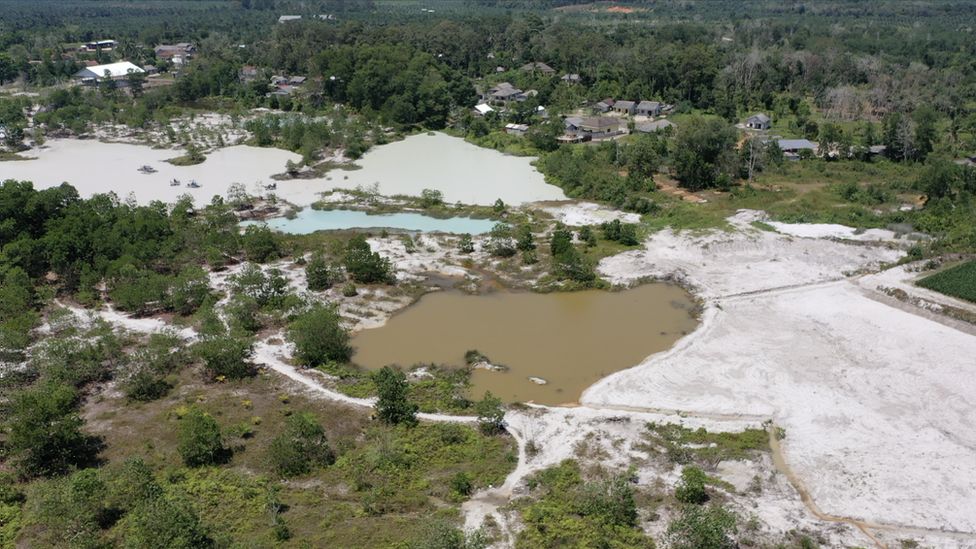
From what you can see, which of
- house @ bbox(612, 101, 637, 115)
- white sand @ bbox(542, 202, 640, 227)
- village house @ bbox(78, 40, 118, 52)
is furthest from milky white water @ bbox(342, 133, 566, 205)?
village house @ bbox(78, 40, 118, 52)

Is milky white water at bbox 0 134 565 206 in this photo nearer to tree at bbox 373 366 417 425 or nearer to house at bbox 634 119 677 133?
house at bbox 634 119 677 133

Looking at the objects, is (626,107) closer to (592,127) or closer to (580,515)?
(592,127)

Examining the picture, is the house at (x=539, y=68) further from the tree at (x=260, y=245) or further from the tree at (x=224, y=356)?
the tree at (x=224, y=356)

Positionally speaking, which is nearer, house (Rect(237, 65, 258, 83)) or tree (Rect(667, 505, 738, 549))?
tree (Rect(667, 505, 738, 549))

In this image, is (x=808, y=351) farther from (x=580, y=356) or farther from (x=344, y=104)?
(x=344, y=104)

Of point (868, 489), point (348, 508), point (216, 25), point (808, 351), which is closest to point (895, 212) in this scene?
point (808, 351)

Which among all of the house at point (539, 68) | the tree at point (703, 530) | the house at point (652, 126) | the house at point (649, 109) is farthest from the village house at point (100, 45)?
the tree at point (703, 530)

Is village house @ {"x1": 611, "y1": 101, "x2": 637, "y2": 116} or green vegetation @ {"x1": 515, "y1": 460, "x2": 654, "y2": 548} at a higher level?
village house @ {"x1": 611, "y1": 101, "x2": 637, "y2": 116}
